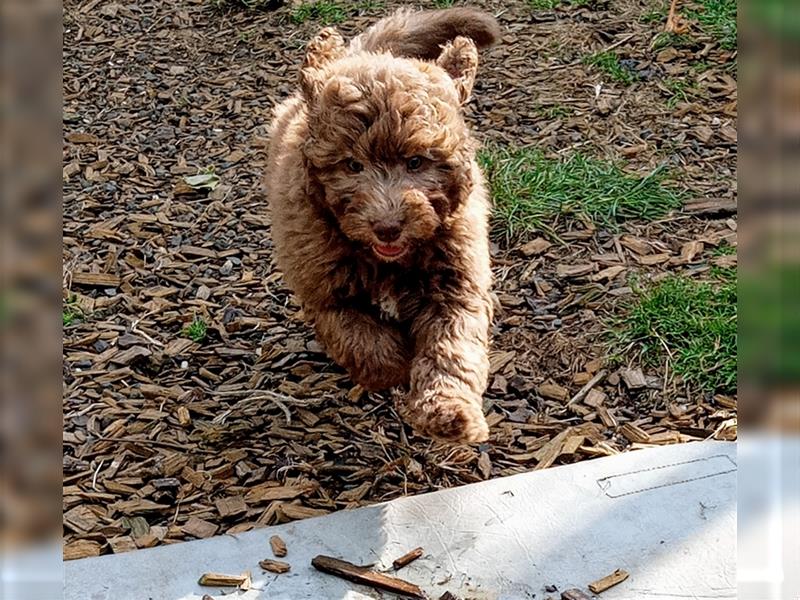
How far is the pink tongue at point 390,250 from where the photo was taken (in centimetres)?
357

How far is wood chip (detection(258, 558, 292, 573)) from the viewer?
3.11 metres

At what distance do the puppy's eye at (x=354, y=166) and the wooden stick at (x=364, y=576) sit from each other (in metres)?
1.40

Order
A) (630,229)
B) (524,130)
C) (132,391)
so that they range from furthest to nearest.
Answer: (524,130) < (630,229) < (132,391)

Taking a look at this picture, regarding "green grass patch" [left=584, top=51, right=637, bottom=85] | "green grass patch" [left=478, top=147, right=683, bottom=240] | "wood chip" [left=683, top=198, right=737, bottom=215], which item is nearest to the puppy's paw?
"green grass patch" [left=478, top=147, right=683, bottom=240]

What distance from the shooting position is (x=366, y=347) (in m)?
3.82

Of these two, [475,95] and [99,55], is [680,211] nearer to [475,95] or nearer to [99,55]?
[475,95]

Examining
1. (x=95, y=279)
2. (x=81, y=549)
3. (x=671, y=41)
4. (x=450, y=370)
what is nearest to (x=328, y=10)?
(x=671, y=41)

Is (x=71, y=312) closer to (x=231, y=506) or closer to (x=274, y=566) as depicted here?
(x=231, y=506)

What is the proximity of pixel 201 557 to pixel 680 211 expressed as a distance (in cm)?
346

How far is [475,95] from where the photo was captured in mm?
6664

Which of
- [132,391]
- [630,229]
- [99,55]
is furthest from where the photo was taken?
[99,55]

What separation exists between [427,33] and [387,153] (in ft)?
5.09
